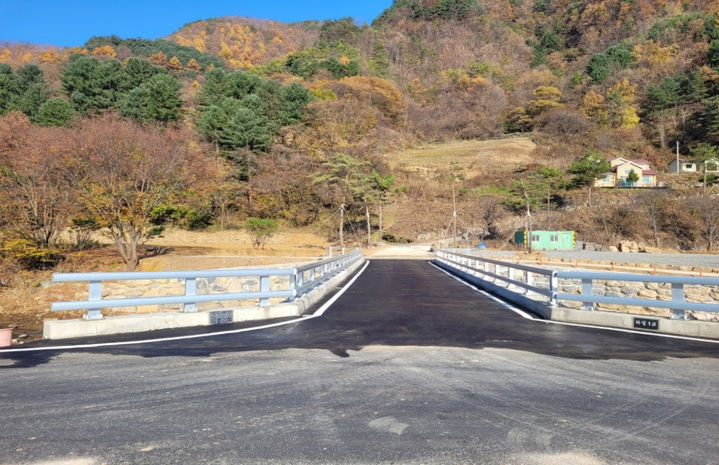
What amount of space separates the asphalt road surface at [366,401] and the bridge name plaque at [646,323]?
0.86 meters

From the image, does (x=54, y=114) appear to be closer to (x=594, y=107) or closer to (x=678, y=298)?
(x=678, y=298)

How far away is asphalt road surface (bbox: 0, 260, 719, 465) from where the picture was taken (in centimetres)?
341

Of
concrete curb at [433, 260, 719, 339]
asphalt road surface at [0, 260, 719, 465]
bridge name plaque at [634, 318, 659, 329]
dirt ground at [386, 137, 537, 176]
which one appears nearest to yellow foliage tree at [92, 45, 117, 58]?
dirt ground at [386, 137, 537, 176]

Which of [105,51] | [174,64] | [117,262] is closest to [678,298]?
[117,262]

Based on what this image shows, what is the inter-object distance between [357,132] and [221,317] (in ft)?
222

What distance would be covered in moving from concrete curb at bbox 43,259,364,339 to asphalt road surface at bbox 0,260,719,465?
1.23 m

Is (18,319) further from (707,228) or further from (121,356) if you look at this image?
(707,228)

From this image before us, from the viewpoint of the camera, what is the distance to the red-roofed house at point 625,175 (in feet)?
241

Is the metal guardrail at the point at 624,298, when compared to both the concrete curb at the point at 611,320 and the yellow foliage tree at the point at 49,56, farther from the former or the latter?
the yellow foliage tree at the point at 49,56

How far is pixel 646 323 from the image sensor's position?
8.98 meters

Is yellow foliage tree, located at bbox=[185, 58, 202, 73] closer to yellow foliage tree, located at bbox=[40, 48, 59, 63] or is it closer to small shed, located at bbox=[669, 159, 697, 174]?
yellow foliage tree, located at bbox=[40, 48, 59, 63]

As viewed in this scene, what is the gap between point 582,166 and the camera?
6538 centimetres

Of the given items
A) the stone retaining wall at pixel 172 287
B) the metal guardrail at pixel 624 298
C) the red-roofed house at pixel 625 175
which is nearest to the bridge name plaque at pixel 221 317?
the metal guardrail at pixel 624 298

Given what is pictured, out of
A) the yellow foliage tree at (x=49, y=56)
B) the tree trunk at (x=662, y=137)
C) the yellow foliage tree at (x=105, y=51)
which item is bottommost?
the tree trunk at (x=662, y=137)
